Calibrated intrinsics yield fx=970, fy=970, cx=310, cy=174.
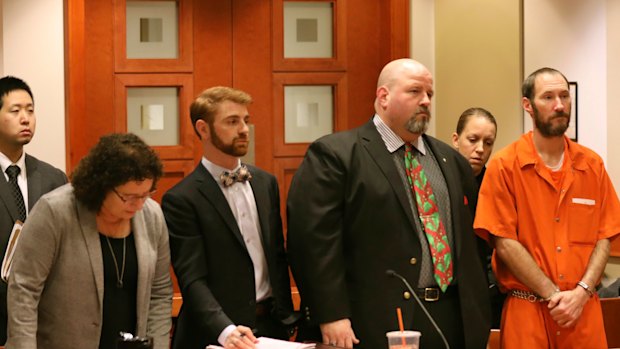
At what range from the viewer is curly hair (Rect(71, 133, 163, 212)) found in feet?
10.3

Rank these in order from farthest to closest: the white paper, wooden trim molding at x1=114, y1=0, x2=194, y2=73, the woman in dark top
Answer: wooden trim molding at x1=114, y1=0, x2=194, y2=73 < the woman in dark top < the white paper

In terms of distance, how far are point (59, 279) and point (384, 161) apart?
1.28m

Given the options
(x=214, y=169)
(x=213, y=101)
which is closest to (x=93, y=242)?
(x=214, y=169)

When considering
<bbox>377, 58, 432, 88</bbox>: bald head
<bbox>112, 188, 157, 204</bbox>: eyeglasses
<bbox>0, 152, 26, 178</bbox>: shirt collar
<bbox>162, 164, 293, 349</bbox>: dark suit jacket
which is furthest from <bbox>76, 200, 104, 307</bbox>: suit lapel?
<bbox>377, 58, 432, 88</bbox>: bald head

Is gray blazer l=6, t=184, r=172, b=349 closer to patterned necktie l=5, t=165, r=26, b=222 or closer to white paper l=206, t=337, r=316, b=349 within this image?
white paper l=206, t=337, r=316, b=349

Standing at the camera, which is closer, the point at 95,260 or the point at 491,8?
the point at 95,260

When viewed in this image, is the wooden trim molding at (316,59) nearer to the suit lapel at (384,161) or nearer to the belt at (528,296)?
the suit lapel at (384,161)

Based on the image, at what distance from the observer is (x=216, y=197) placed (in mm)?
3604

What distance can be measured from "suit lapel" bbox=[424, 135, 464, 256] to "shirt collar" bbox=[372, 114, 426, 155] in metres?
0.07

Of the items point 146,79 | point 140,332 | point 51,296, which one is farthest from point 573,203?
point 146,79

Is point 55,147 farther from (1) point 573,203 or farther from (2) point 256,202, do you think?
(1) point 573,203

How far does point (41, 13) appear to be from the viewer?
16.5ft

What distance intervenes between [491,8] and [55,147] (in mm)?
2515

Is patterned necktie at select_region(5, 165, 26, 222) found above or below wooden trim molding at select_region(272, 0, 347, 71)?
below
